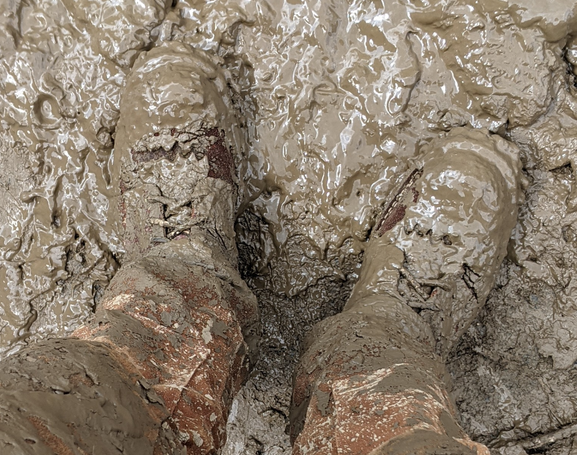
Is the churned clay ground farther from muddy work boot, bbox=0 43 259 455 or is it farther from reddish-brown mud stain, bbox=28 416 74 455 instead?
reddish-brown mud stain, bbox=28 416 74 455

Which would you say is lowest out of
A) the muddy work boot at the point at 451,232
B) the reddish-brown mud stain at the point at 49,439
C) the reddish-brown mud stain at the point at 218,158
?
the reddish-brown mud stain at the point at 49,439

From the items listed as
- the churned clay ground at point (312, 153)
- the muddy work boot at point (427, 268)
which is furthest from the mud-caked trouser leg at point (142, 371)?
the churned clay ground at point (312, 153)

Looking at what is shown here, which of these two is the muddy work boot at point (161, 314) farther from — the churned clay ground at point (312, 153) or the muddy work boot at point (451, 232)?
the muddy work boot at point (451, 232)

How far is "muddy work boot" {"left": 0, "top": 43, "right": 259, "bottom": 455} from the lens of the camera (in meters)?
0.82

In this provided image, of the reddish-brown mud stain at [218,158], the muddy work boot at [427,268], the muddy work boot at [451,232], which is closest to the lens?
the muddy work boot at [427,268]

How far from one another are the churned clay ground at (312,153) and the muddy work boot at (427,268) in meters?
0.11

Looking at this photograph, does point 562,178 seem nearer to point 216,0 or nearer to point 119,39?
point 216,0

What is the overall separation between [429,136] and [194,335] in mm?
1094

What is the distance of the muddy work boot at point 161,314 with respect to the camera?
2.68 feet

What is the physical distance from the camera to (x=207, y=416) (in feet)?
3.42

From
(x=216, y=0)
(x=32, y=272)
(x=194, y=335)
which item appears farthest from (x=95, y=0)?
(x=194, y=335)

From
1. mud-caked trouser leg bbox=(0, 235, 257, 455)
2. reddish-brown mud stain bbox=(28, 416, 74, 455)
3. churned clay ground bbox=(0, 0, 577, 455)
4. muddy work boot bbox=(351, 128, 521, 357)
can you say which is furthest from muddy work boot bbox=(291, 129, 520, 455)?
reddish-brown mud stain bbox=(28, 416, 74, 455)

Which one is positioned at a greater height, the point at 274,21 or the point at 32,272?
the point at 274,21

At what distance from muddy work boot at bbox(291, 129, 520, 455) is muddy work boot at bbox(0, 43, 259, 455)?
0.28 m
